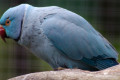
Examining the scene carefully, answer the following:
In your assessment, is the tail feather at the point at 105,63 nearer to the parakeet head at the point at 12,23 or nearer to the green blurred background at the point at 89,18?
the parakeet head at the point at 12,23

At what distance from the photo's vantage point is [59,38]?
8.30 ft

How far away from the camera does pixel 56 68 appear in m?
2.55

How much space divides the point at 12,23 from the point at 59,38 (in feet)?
1.06

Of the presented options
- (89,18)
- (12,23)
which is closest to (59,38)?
(12,23)

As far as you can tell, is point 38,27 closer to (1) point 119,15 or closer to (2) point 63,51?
(2) point 63,51

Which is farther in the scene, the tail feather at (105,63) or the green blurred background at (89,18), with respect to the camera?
the green blurred background at (89,18)

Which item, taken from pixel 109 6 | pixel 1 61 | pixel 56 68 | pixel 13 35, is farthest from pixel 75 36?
pixel 1 61

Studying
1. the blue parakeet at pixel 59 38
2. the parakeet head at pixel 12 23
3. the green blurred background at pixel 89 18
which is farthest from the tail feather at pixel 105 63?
the green blurred background at pixel 89 18

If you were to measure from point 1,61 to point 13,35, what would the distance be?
4.64ft

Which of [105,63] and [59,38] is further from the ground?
[59,38]

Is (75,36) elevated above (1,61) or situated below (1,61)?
above

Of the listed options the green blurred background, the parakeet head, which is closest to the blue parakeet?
the parakeet head

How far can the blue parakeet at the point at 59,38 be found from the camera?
2514 millimetres

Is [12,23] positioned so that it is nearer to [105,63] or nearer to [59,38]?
[59,38]
